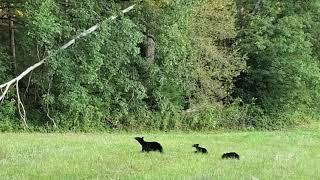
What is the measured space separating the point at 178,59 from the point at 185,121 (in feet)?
11.3

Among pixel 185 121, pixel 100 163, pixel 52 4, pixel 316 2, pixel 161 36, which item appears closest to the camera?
pixel 100 163

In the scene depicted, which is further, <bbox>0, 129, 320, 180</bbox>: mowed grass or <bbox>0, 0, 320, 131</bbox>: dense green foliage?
<bbox>0, 0, 320, 131</bbox>: dense green foliage

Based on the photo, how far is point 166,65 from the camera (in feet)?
88.0

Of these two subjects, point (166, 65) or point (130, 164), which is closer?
point (130, 164)

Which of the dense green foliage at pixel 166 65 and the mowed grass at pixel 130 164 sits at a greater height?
the dense green foliage at pixel 166 65

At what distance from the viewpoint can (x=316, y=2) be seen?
3247 centimetres

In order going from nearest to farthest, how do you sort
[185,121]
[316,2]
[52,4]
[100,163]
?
[100,163] → [52,4] → [185,121] → [316,2]

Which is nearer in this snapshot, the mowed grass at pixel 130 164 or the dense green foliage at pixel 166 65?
the mowed grass at pixel 130 164

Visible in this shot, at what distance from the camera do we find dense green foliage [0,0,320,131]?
2428 centimetres

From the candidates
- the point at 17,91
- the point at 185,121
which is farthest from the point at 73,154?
the point at 185,121

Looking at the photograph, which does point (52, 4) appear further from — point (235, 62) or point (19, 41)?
point (235, 62)

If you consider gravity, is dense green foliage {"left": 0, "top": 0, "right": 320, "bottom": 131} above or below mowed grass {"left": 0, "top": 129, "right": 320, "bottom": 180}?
above

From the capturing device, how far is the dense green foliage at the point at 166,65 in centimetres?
2428

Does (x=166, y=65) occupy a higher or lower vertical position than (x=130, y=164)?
higher
